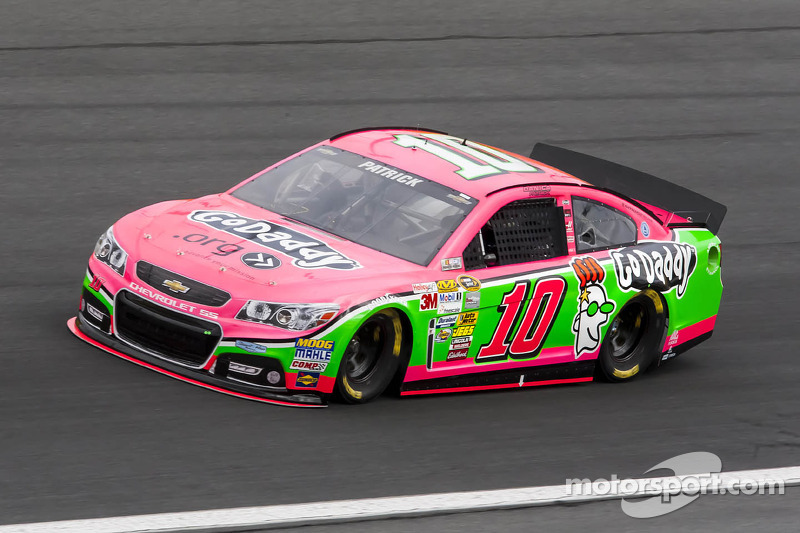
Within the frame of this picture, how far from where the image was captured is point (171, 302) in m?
6.88

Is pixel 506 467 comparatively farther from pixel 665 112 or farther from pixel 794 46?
pixel 794 46

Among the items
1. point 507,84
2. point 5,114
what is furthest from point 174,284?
point 507,84

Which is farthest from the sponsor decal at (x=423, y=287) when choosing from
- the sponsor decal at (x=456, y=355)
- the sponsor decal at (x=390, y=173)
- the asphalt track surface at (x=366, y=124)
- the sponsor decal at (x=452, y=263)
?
the sponsor decal at (x=390, y=173)

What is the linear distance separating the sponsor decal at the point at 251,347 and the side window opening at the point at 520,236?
1.45 m

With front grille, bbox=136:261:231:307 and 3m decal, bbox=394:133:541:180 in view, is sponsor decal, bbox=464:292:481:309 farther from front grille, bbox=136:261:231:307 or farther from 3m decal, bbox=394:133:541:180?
front grille, bbox=136:261:231:307

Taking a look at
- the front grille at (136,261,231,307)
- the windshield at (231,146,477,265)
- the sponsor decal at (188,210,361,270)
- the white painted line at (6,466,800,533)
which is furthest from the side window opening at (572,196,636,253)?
the front grille at (136,261,231,307)

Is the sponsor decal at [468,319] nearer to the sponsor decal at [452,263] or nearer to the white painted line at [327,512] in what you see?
the sponsor decal at [452,263]

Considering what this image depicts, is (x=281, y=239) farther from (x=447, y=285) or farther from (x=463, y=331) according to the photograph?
(x=463, y=331)

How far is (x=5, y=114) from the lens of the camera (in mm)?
12109

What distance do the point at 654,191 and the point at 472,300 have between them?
265cm

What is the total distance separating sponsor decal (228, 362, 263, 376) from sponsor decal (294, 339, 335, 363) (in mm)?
247

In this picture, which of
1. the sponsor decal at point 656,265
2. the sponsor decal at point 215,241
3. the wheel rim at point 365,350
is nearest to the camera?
the wheel rim at point 365,350

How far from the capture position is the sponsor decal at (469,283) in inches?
289

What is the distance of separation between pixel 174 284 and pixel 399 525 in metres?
2.23
